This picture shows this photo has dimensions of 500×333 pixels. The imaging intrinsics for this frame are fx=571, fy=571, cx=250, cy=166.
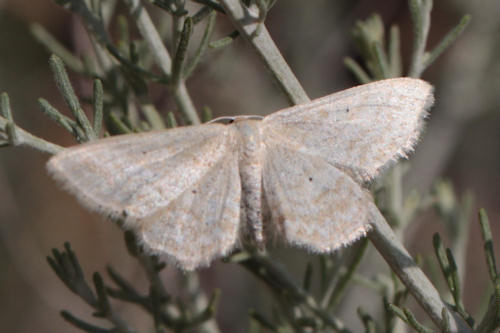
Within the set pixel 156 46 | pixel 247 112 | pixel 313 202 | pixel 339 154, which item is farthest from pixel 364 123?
pixel 247 112

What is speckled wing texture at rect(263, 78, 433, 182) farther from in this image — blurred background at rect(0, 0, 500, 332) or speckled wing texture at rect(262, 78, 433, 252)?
blurred background at rect(0, 0, 500, 332)

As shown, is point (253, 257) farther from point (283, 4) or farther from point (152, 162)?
point (283, 4)

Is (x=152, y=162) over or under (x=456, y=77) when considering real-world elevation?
over

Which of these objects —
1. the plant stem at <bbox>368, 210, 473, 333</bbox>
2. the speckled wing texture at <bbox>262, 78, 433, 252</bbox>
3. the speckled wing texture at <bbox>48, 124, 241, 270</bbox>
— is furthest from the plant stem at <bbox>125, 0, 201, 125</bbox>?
the plant stem at <bbox>368, 210, 473, 333</bbox>

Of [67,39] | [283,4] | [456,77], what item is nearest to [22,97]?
[67,39]

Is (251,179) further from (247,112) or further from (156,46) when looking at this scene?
(247,112)

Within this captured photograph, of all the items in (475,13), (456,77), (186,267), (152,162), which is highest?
(152,162)
